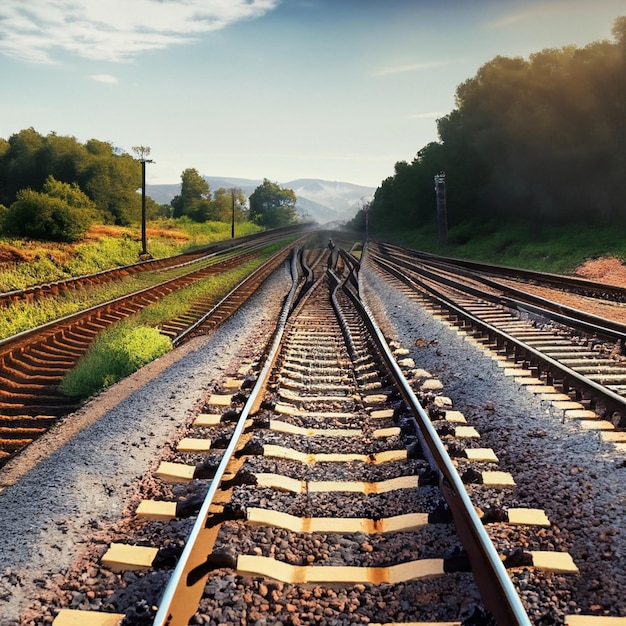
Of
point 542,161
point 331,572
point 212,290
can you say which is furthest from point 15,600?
point 542,161

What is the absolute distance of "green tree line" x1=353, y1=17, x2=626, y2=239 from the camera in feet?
102

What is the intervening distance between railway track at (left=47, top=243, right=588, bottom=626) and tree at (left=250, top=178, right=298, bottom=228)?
338 feet

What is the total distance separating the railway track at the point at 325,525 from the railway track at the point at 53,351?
2331mm

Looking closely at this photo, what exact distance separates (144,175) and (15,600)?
111 feet

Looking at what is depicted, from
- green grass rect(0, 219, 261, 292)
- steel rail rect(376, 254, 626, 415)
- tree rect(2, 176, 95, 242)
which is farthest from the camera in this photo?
tree rect(2, 176, 95, 242)

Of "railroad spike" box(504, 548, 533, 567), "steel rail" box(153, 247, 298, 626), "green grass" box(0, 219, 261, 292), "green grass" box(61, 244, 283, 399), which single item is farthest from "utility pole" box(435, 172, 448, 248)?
"railroad spike" box(504, 548, 533, 567)

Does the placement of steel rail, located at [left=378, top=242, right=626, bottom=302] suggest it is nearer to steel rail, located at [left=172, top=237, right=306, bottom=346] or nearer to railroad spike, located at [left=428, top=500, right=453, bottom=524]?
steel rail, located at [left=172, top=237, right=306, bottom=346]

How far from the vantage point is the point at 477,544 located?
126 inches

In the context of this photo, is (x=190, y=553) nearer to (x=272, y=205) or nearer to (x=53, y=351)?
(x=53, y=351)

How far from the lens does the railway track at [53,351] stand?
7.02 meters

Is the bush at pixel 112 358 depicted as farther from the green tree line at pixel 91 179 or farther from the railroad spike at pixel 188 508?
the green tree line at pixel 91 179

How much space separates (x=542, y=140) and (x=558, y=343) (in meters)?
30.1

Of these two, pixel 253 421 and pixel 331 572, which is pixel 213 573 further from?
pixel 253 421

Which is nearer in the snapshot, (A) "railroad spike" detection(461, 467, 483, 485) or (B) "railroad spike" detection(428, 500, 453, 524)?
(B) "railroad spike" detection(428, 500, 453, 524)
